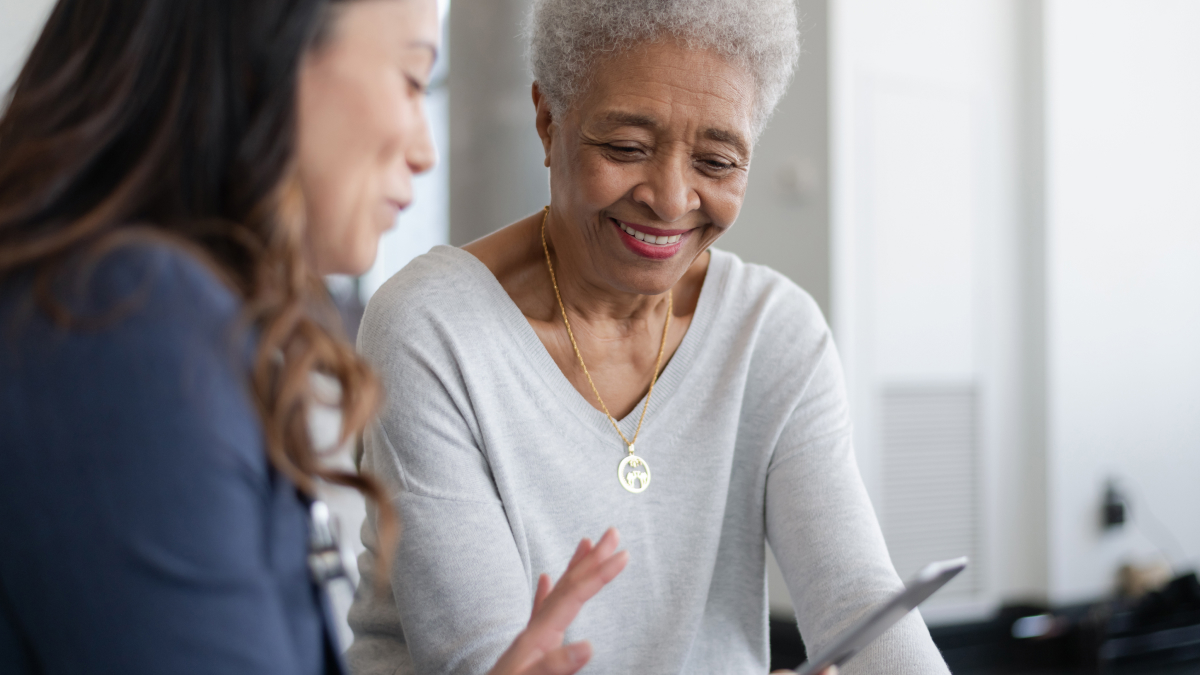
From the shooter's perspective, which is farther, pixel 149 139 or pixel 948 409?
pixel 948 409

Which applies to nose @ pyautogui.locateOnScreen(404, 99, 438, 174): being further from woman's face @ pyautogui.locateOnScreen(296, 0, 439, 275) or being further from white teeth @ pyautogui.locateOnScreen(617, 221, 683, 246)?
white teeth @ pyautogui.locateOnScreen(617, 221, 683, 246)

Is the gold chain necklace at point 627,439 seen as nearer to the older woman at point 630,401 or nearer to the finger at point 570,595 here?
the older woman at point 630,401

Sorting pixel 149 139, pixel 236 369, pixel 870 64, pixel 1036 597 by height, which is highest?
pixel 870 64

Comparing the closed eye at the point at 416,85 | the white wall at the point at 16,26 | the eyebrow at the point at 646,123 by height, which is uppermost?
the white wall at the point at 16,26

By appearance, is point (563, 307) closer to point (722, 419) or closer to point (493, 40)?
point (722, 419)

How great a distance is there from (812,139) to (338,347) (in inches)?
109

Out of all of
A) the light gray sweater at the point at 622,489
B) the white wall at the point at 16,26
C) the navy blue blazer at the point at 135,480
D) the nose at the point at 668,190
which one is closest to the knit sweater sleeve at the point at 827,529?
the light gray sweater at the point at 622,489

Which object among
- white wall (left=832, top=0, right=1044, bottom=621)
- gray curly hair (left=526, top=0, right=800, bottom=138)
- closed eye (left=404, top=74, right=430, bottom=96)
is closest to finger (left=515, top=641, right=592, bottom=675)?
closed eye (left=404, top=74, right=430, bottom=96)

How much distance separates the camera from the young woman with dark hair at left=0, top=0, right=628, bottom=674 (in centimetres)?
54

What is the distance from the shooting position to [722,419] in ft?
4.58

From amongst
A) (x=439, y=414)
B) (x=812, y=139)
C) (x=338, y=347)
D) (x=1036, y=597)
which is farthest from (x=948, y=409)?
(x=338, y=347)

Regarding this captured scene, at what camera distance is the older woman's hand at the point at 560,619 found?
0.81 metres

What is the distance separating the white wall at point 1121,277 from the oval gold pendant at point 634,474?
8.25 feet

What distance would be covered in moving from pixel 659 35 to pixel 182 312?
851 mm
